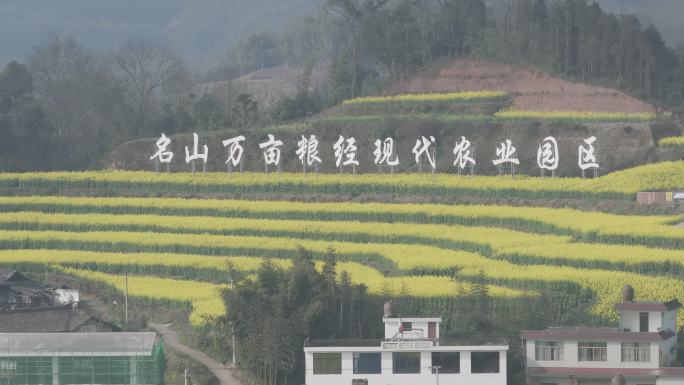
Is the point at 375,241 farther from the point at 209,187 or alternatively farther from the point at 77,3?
the point at 77,3

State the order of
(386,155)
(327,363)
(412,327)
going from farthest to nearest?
(386,155), (412,327), (327,363)

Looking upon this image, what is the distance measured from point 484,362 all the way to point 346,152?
2864 centimetres

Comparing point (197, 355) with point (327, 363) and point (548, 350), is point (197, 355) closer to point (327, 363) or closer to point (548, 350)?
point (327, 363)

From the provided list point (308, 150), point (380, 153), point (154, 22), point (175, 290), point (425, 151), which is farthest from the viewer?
point (154, 22)

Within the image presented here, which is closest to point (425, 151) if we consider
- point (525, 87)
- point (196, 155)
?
point (525, 87)

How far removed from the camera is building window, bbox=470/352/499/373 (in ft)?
140

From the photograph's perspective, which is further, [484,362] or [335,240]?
[335,240]

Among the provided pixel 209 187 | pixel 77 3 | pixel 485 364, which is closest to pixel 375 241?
pixel 209 187

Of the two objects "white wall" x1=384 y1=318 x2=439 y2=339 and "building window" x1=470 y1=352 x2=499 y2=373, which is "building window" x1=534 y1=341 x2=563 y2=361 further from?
"white wall" x1=384 y1=318 x2=439 y2=339

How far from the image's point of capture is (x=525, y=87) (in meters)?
76.0

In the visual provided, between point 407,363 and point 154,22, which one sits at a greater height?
point 154,22

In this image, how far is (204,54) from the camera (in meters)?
163

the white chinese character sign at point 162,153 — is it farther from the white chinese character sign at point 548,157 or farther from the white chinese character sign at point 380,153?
the white chinese character sign at point 548,157

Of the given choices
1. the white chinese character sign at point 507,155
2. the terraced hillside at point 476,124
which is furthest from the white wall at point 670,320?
the terraced hillside at point 476,124
